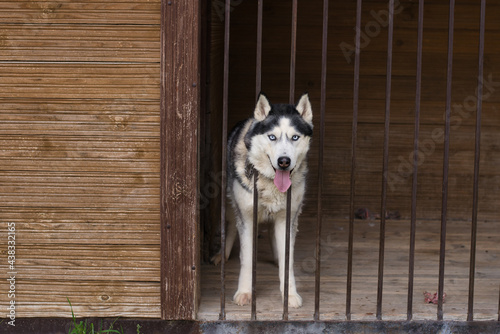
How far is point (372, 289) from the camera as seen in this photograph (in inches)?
189

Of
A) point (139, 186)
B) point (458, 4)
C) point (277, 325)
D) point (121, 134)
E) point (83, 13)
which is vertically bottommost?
point (277, 325)

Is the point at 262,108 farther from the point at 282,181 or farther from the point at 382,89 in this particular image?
the point at 382,89

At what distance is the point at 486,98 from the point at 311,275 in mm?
2928

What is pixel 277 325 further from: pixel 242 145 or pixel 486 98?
pixel 486 98

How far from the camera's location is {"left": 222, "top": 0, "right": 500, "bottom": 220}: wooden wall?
6602 mm

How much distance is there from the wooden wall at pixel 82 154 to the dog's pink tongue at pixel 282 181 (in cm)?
79

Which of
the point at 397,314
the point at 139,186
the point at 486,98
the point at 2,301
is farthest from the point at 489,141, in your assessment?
the point at 2,301

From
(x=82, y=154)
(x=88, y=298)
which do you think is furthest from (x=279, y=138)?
(x=88, y=298)

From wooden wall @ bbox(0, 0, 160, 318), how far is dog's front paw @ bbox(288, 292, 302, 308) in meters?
0.91

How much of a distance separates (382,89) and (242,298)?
3198mm

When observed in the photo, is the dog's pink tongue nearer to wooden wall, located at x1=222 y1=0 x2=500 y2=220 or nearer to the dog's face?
the dog's face

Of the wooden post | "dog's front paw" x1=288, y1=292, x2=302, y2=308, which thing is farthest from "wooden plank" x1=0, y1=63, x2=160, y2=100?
"dog's front paw" x1=288, y1=292, x2=302, y2=308

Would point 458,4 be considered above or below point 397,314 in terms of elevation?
above

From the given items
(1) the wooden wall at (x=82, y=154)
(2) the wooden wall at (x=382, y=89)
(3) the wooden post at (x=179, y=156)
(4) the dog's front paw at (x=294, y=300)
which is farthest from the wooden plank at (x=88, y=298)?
(2) the wooden wall at (x=382, y=89)
